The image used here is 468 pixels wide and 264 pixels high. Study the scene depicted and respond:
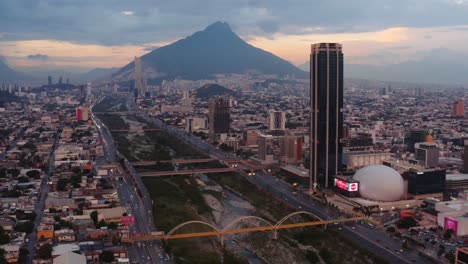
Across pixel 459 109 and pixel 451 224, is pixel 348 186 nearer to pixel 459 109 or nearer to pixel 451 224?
pixel 451 224

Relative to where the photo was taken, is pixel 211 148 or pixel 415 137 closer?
pixel 415 137

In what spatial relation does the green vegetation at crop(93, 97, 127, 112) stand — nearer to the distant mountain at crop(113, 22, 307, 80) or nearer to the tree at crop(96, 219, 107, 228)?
the tree at crop(96, 219, 107, 228)

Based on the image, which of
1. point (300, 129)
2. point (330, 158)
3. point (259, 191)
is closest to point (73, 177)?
point (259, 191)

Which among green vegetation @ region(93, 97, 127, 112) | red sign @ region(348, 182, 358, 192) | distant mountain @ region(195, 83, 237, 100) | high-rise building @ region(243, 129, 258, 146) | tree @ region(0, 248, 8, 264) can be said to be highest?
distant mountain @ region(195, 83, 237, 100)

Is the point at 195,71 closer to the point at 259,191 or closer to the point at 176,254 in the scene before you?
the point at 259,191

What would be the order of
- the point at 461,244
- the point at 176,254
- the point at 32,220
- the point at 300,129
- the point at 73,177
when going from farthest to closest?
the point at 300,129, the point at 73,177, the point at 32,220, the point at 461,244, the point at 176,254

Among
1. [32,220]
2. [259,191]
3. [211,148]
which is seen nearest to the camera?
[32,220]

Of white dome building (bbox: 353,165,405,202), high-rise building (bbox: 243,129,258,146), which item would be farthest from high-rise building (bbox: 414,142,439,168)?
high-rise building (bbox: 243,129,258,146)
